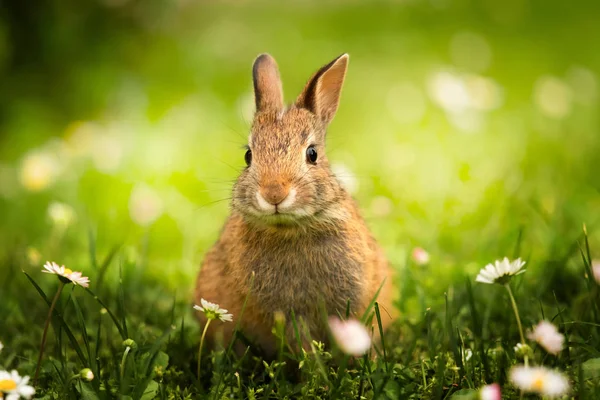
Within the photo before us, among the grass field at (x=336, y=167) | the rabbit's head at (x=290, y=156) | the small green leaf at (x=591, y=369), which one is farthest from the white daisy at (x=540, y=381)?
the rabbit's head at (x=290, y=156)

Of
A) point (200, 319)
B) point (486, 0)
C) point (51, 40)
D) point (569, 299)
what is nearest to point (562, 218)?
point (569, 299)

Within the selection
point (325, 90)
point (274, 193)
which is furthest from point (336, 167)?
point (274, 193)

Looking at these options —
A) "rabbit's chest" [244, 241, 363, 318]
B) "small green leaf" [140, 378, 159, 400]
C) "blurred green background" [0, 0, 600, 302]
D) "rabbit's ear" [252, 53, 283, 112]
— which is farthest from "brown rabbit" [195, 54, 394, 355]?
"small green leaf" [140, 378, 159, 400]

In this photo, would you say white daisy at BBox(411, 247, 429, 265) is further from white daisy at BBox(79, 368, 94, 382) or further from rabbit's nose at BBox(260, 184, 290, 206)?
white daisy at BBox(79, 368, 94, 382)

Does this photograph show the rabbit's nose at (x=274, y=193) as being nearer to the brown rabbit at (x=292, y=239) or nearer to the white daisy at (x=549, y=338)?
the brown rabbit at (x=292, y=239)

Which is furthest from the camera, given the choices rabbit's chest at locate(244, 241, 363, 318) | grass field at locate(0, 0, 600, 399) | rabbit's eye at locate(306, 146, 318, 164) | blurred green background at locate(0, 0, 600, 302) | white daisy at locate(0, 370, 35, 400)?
blurred green background at locate(0, 0, 600, 302)

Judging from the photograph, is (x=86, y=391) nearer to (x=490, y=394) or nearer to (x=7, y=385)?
(x=7, y=385)

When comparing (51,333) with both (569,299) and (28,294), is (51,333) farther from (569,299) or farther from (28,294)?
(569,299)
